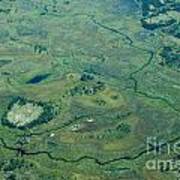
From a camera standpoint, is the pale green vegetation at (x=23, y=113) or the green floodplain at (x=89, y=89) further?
the pale green vegetation at (x=23, y=113)

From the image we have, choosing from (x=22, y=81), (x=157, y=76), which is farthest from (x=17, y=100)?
(x=157, y=76)

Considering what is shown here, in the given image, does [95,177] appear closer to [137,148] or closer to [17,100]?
[137,148]

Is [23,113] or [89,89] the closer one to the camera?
[23,113]

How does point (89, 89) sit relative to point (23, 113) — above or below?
above

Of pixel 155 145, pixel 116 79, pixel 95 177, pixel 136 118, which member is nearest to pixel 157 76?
pixel 116 79

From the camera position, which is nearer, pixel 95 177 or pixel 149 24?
pixel 95 177

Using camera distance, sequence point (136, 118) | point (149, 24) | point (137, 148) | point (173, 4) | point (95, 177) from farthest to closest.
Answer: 1. point (173, 4)
2. point (149, 24)
3. point (136, 118)
4. point (137, 148)
5. point (95, 177)

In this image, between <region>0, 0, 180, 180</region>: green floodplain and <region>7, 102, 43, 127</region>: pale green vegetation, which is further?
<region>7, 102, 43, 127</region>: pale green vegetation

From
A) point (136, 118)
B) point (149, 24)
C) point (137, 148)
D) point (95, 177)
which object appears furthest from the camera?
point (149, 24)
